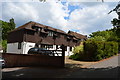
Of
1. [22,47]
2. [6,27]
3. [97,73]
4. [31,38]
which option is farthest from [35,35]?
[6,27]

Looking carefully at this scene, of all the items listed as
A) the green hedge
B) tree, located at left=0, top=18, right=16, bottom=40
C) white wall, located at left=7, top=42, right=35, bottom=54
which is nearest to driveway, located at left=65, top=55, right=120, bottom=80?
the green hedge

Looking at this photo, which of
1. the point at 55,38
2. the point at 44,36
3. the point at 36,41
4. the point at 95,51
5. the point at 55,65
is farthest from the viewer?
the point at 55,38

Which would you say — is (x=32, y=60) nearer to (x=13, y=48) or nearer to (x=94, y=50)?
(x=94, y=50)

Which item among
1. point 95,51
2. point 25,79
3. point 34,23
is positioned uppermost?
point 34,23

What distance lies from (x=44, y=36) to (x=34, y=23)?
4.04 metres

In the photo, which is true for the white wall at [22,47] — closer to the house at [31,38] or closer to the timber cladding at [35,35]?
the house at [31,38]

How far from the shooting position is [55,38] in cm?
3669

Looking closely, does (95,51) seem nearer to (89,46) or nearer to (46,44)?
(89,46)

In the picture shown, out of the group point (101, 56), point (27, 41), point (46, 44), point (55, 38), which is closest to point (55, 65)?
point (101, 56)

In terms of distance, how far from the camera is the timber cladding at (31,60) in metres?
12.6

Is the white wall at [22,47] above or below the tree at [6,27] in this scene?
below

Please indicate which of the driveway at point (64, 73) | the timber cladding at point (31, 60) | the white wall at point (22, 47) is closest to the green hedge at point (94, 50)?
the driveway at point (64, 73)

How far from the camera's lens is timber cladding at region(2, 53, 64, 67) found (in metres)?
12.6

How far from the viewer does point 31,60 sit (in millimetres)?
14258
